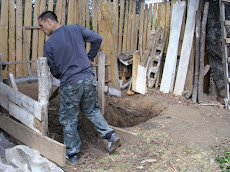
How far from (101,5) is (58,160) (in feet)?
14.0

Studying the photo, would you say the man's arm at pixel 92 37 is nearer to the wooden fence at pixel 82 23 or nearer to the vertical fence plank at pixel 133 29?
the wooden fence at pixel 82 23

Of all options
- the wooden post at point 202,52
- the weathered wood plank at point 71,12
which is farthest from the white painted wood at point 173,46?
the weathered wood plank at point 71,12

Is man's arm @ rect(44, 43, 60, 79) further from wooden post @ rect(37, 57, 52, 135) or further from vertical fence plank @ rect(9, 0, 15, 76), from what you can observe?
vertical fence plank @ rect(9, 0, 15, 76)

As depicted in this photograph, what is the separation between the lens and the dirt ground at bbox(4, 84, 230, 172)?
3719 mm

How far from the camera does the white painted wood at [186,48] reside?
22.3ft

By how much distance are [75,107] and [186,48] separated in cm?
396

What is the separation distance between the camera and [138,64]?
7223 millimetres

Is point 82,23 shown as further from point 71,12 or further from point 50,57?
point 50,57

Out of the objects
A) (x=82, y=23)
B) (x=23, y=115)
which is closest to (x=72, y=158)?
(x=23, y=115)

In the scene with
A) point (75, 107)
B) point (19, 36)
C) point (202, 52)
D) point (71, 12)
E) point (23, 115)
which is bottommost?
point (23, 115)

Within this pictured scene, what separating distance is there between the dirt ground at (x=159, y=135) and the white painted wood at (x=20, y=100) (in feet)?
2.80

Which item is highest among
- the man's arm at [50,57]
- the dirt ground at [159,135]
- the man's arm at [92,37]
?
the man's arm at [92,37]

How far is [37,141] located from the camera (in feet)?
13.2

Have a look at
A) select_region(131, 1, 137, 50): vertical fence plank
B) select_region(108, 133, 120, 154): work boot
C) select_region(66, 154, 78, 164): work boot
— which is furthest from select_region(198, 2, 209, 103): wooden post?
select_region(66, 154, 78, 164): work boot
